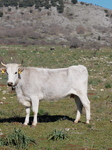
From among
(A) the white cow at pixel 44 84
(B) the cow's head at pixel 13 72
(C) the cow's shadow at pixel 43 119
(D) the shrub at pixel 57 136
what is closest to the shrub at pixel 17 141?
(D) the shrub at pixel 57 136

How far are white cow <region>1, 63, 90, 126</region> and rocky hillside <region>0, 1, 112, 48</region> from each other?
6364cm

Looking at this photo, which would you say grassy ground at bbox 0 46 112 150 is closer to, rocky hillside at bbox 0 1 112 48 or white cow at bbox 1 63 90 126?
white cow at bbox 1 63 90 126

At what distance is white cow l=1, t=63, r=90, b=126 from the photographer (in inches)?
448

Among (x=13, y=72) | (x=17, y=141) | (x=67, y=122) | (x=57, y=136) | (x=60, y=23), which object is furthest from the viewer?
(x=60, y=23)

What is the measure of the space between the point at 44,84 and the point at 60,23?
9268cm

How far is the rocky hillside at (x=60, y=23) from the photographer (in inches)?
3190

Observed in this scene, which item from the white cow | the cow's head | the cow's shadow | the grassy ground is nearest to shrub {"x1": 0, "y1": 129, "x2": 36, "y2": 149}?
the grassy ground

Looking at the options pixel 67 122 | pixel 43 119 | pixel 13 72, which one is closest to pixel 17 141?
pixel 13 72

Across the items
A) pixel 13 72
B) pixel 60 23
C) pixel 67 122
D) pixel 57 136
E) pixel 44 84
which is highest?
pixel 60 23

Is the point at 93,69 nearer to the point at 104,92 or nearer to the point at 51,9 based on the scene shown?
the point at 104,92

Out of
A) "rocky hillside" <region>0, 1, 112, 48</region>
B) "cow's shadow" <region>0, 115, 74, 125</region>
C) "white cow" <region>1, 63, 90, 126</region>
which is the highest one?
"rocky hillside" <region>0, 1, 112, 48</region>

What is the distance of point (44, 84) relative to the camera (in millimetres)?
11641

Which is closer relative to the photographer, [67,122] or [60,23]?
[67,122]

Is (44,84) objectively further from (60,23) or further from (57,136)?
(60,23)
